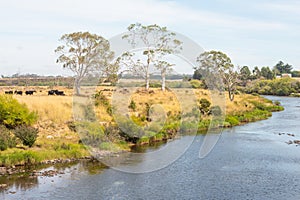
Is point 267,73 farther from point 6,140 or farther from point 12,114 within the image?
point 6,140

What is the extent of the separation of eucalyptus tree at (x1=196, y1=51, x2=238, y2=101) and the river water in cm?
3690

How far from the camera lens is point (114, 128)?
26125mm

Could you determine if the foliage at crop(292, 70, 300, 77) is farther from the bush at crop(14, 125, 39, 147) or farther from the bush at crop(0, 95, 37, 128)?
the bush at crop(14, 125, 39, 147)

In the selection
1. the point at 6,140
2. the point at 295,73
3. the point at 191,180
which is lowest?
the point at 191,180

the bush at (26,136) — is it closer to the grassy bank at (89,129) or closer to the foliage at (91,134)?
the grassy bank at (89,129)

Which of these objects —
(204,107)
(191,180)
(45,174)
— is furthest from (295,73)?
(45,174)

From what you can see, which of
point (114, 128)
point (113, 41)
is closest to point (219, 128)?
point (114, 128)

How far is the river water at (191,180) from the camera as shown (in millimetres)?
16292

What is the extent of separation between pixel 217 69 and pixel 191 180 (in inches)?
1911

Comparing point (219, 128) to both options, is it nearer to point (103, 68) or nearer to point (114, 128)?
point (114, 128)

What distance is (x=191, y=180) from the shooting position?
1839cm

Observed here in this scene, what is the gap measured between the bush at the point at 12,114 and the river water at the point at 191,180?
6.25 meters

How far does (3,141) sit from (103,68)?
29681mm

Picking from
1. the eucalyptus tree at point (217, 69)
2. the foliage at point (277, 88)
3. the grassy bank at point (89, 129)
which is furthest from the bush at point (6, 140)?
the foliage at point (277, 88)
